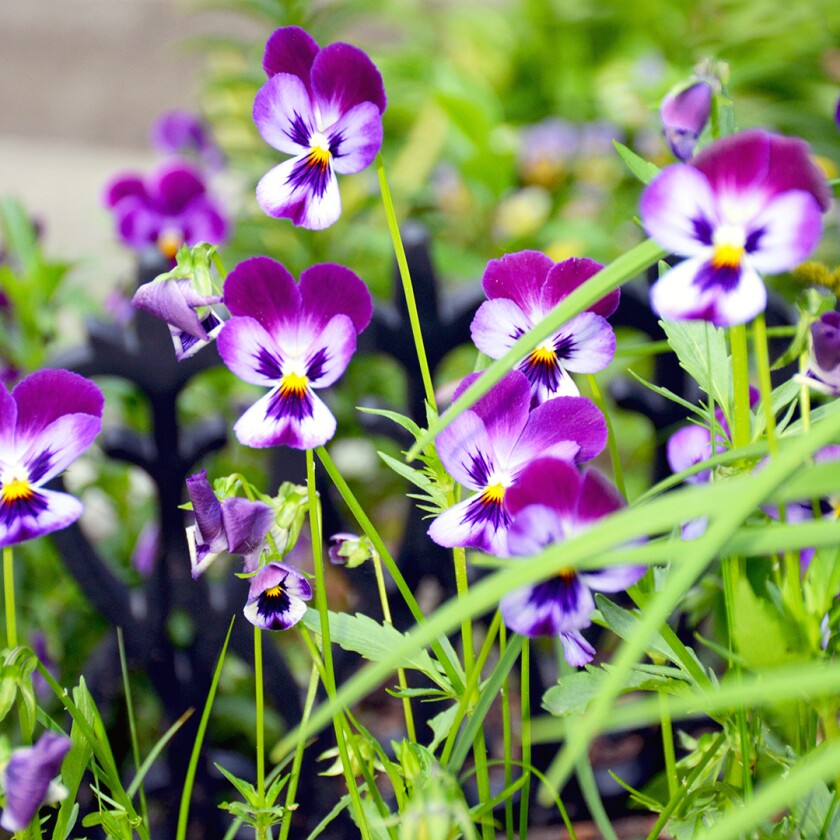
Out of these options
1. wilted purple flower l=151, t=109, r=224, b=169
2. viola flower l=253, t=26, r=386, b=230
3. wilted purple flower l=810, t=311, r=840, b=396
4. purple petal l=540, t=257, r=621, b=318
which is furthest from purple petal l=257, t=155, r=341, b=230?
wilted purple flower l=151, t=109, r=224, b=169

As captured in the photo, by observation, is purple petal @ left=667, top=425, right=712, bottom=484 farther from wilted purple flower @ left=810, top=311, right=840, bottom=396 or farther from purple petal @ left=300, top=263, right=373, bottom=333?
purple petal @ left=300, top=263, right=373, bottom=333

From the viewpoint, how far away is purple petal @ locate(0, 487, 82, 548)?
0.49 metres

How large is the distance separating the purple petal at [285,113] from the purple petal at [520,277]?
120mm

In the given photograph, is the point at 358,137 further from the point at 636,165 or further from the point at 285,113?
the point at 636,165

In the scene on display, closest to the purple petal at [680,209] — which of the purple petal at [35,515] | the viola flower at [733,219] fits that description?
the viola flower at [733,219]

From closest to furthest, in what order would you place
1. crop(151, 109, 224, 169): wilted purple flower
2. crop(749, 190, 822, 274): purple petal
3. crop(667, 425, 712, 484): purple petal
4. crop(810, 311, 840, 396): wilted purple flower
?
crop(749, 190, 822, 274): purple petal
crop(810, 311, 840, 396): wilted purple flower
crop(667, 425, 712, 484): purple petal
crop(151, 109, 224, 169): wilted purple flower

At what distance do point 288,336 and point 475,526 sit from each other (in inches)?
5.3

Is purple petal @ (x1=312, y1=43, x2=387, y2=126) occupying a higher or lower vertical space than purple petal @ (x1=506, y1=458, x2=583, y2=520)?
higher

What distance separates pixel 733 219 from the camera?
420 mm

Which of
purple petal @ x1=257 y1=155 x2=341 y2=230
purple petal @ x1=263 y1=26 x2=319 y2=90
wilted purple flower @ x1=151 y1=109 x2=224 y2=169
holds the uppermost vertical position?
purple petal @ x1=263 y1=26 x2=319 y2=90

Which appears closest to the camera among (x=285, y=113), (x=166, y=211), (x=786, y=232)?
(x=786, y=232)

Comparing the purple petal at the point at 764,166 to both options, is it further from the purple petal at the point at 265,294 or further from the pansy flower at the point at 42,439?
the pansy flower at the point at 42,439

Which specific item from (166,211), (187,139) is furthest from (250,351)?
(187,139)

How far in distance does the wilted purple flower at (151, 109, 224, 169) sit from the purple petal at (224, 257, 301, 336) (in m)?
1.52
